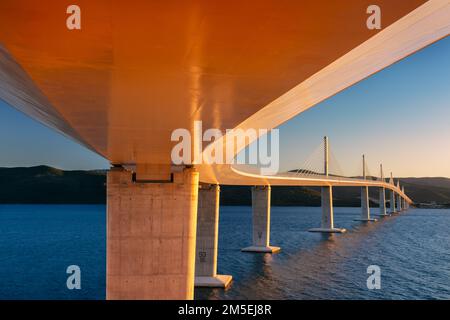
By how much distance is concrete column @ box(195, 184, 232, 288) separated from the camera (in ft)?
150

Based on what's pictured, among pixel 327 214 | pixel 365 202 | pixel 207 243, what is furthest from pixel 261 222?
pixel 365 202

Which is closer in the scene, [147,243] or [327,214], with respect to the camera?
[147,243]

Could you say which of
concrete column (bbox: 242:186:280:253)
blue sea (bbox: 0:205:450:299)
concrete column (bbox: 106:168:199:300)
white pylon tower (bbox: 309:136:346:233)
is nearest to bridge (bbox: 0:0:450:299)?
concrete column (bbox: 106:168:199:300)

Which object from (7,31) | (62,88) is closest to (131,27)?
(7,31)

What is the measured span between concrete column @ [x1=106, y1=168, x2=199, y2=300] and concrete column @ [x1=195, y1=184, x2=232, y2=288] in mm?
18246

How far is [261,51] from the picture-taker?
7062mm

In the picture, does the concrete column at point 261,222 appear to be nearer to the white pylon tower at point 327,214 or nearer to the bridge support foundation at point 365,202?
the white pylon tower at point 327,214

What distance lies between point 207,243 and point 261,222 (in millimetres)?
27018

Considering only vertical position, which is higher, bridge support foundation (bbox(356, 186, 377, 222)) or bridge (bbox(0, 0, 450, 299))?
bridge (bbox(0, 0, 450, 299))

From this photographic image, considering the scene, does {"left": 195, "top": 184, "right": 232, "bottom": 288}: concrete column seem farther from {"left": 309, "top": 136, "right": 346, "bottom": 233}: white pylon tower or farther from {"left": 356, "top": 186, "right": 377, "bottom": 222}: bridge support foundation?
{"left": 356, "top": 186, "right": 377, "bottom": 222}: bridge support foundation

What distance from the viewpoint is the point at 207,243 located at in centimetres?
4781

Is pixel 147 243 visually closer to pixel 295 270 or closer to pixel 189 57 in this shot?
pixel 189 57

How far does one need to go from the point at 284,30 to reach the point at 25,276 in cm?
6180

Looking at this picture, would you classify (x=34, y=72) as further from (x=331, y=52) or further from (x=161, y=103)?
(x=331, y=52)
